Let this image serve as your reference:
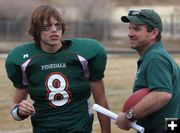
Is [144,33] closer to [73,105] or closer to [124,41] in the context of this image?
[73,105]

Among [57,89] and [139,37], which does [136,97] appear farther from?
[57,89]

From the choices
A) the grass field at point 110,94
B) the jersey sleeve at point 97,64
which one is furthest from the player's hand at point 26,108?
the grass field at point 110,94

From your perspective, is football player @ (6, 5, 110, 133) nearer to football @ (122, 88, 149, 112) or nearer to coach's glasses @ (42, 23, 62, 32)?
coach's glasses @ (42, 23, 62, 32)

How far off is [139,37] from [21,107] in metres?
1.07

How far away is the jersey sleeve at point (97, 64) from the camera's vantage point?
440cm

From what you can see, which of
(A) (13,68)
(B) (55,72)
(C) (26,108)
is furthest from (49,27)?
(C) (26,108)

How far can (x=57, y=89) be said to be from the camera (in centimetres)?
432

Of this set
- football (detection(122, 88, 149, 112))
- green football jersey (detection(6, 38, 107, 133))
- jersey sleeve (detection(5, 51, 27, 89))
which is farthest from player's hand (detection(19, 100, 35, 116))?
football (detection(122, 88, 149, 112))

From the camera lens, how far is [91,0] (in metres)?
52.7

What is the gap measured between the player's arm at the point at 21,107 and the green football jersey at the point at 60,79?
124 mm

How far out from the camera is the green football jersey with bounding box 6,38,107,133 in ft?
14.2

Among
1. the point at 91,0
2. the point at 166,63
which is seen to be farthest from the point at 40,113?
the point at 91,0

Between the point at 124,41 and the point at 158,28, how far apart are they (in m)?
41.0

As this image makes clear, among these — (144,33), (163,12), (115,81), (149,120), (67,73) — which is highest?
(144,33)
